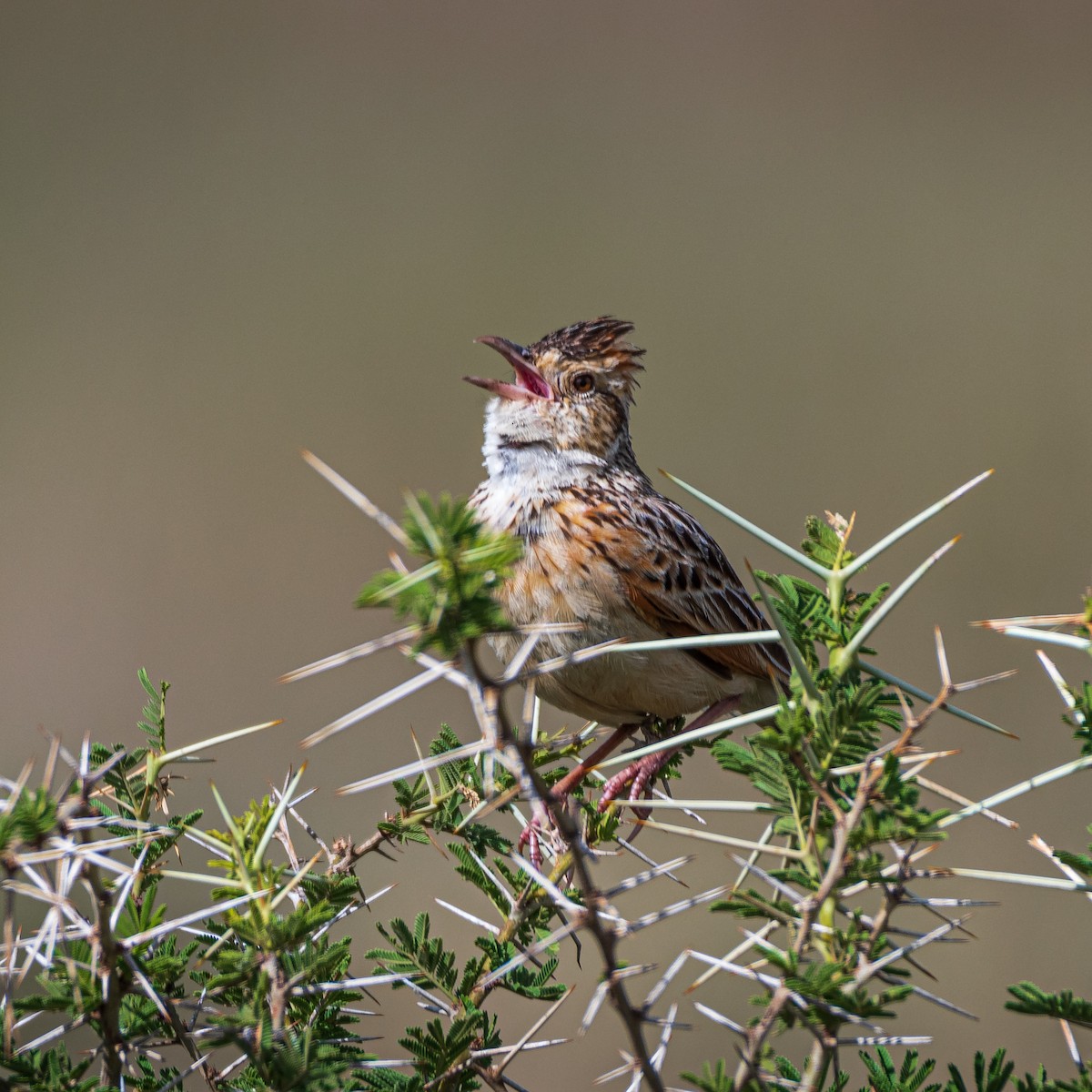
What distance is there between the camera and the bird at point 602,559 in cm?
322

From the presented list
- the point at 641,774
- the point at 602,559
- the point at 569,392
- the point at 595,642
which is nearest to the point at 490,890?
the point at 641,774

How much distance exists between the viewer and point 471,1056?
1606 millimetres

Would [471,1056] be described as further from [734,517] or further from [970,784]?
[970,784]

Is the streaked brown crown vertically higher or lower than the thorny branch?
higher

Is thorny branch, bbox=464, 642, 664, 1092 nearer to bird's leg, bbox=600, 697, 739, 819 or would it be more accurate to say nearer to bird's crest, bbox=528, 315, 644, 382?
bird's leg, bbox=600, 697, 739, 819

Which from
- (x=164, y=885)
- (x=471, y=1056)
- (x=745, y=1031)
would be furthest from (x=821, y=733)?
(x=164, y=885)

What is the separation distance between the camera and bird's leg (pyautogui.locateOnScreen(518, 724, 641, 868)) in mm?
2365

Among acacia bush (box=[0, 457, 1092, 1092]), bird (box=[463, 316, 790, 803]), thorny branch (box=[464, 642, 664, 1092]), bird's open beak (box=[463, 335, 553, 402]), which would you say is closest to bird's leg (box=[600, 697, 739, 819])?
bird (box=[463, 316, 790, 803])

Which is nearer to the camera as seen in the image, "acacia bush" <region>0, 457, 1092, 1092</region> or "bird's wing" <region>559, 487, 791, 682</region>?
"acacia bush" <region>0, 457, 1092, 1092</region>

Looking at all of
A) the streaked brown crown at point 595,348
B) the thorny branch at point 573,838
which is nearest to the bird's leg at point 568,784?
the thorny branch at point 573,838

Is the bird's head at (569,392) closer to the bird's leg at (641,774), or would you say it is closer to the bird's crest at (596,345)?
the bird's crest at (596,345)

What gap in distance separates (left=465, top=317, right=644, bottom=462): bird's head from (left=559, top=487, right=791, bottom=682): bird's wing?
0.33 meters

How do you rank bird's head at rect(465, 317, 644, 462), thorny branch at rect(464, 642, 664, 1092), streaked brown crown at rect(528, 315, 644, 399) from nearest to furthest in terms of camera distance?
thorny branch at rect(464, 642, 664, 1092), bird's head at rect(465, 317, 644, 462), streaked brown crown at rect(528, 315, 644, 399)

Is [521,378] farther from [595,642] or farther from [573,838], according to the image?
[573,838]
